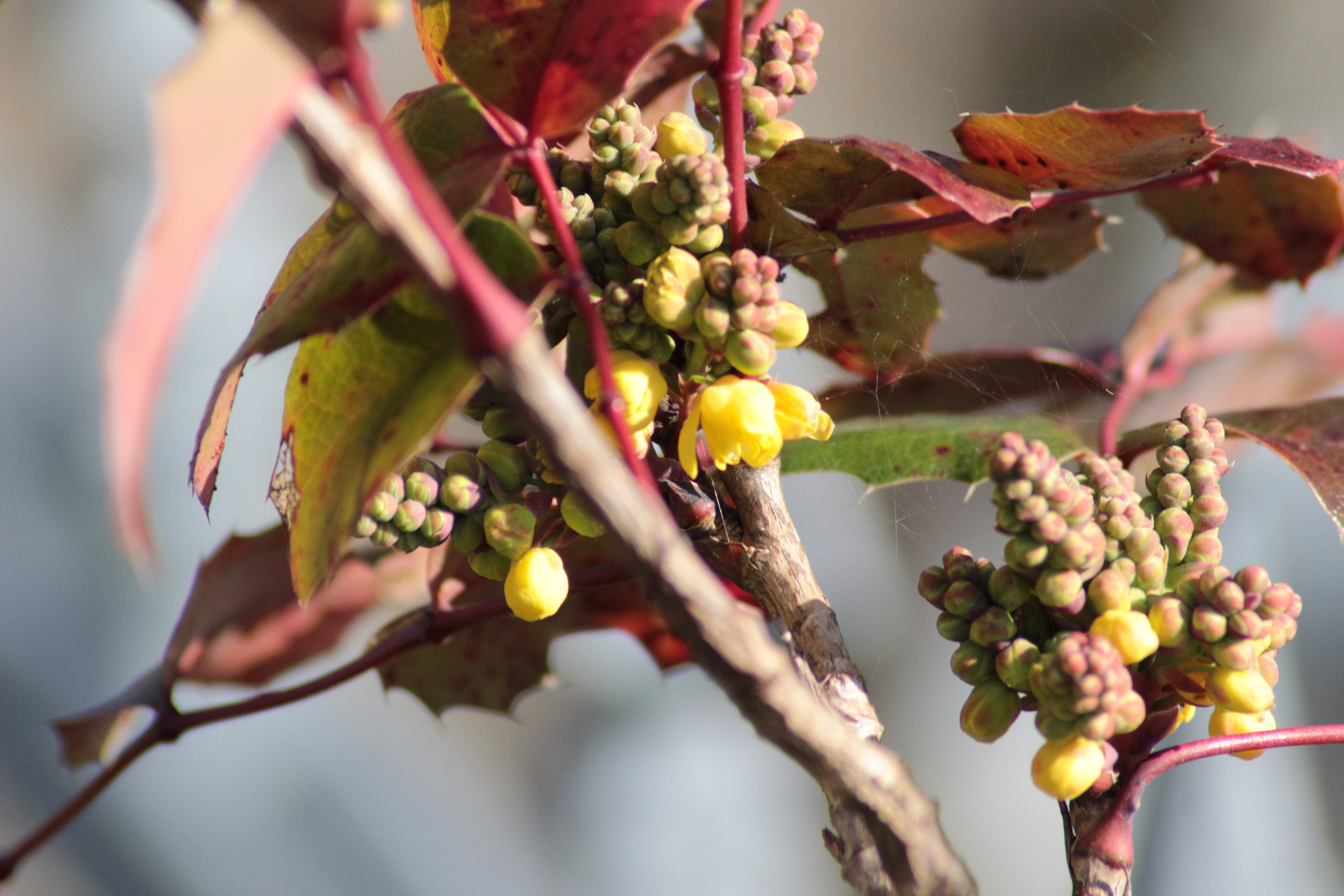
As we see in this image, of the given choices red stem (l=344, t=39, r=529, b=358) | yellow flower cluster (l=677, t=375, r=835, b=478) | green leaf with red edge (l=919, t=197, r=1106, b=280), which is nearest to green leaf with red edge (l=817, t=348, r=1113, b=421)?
green leaf with red edge (l=919, t=197, r=1106, b=280)

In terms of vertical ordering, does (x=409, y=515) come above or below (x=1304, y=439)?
above

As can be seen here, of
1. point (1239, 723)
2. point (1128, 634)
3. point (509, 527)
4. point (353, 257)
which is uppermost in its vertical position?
point (353, 257)

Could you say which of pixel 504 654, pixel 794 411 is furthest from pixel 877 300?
pixel 504 654

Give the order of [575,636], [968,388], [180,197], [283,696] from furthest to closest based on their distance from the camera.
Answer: [575,636], [968,388], [283,696], [180,197]

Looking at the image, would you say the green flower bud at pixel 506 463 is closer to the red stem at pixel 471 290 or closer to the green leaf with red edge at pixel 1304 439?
the red stem at pixel 471 290

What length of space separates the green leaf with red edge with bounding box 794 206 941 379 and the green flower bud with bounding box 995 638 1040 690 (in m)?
0.22

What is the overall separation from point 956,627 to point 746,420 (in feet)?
0.32

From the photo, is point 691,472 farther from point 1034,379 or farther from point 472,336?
point 1034,379

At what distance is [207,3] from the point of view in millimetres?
218

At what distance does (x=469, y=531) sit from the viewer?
319 mm

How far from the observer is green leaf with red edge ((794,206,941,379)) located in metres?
0.46

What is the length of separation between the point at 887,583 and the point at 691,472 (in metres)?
0.58

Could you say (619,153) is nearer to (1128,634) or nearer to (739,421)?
(739,421)

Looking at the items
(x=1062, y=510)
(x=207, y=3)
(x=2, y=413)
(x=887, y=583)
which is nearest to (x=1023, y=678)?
(x=1062, y=510)
